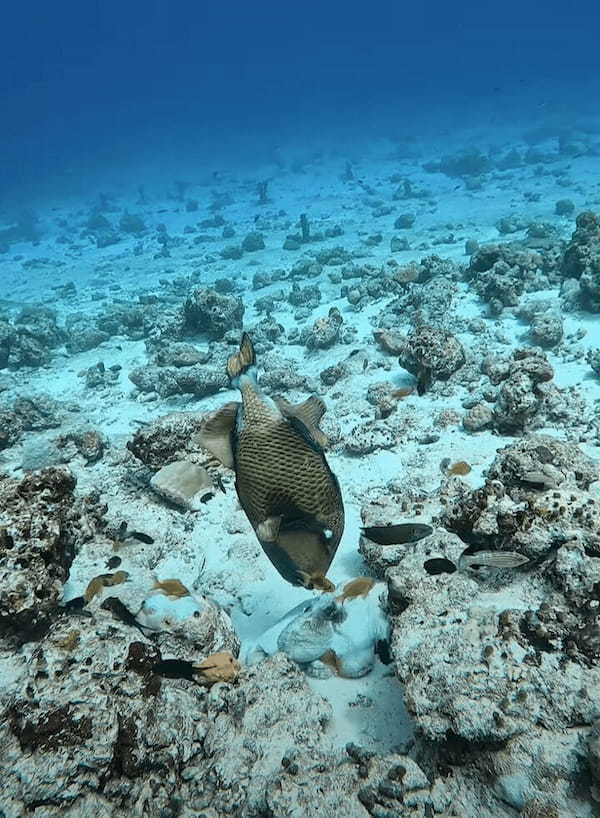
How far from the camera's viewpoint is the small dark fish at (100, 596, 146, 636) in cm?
313

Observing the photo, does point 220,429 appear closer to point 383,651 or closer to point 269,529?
point 269,529

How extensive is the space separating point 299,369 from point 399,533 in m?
5.66

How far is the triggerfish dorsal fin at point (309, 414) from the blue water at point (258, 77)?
54.3m

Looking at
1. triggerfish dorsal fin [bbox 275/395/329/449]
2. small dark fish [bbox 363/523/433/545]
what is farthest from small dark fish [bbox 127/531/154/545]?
triggerfish dorsal fin [bbox 275/395/329/449]

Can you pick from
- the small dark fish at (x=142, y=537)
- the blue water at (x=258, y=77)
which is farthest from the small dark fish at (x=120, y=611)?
the blue water at (x=258, y=77)

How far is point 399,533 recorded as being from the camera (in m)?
3.49

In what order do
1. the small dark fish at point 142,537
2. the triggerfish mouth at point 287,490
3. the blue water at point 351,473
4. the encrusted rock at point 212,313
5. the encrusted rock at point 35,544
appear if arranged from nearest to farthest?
the blue water at point 351,473 → the triggerfish mouth at point 287,490 → the encrusted rock at point 35,544 → the small dark fish at point 142,537 → the encrusted rock at point 212,313

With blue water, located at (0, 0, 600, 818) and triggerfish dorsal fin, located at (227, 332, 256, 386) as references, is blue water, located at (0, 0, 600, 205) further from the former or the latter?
triggerfish dorsal fin, located at (227, 332, 256, 386)

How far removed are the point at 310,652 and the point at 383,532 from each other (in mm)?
1002

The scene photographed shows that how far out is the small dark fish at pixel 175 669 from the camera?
2.72 meters

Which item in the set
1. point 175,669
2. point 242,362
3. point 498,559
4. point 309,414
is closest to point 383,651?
point 498,559

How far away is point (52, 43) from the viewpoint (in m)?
109

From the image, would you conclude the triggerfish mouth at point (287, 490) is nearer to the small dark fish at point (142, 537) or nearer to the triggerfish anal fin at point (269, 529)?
the triggerfish anal fin at point (269, 529)

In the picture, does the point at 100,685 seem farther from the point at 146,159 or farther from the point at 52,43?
the point at 52,43
